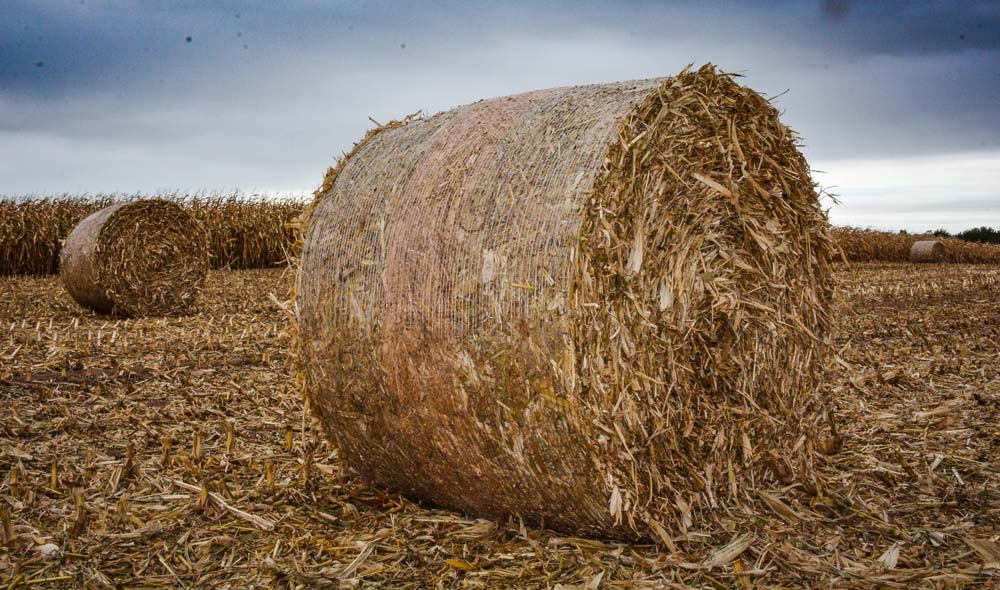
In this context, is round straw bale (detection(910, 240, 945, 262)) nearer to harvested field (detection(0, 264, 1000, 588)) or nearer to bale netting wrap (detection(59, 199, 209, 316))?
harvested field (detection(0, 264, 1000, 588))

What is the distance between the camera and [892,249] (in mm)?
32500

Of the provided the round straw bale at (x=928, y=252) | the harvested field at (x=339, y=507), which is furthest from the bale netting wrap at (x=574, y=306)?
the round straw bale at (x=928, y=252)

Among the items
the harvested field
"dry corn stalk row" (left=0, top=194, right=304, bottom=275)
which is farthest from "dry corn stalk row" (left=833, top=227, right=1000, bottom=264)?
the harvested field

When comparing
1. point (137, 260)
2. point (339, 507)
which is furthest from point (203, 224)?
point (339, 507)

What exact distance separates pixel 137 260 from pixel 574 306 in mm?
9153

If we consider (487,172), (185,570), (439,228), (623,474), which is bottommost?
(185,570)

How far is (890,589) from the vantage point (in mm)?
3182

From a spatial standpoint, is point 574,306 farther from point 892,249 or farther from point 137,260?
point 892,249

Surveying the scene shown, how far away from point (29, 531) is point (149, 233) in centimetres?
802

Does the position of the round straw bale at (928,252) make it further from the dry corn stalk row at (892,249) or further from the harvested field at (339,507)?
the harvested field at (339,507)

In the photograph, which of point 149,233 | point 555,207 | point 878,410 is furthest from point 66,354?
point 878,410

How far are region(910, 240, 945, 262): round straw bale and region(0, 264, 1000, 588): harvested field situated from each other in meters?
25.8

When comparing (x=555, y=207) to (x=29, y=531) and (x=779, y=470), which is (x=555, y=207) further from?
(x=29, y=531)

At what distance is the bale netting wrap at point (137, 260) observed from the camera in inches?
412
